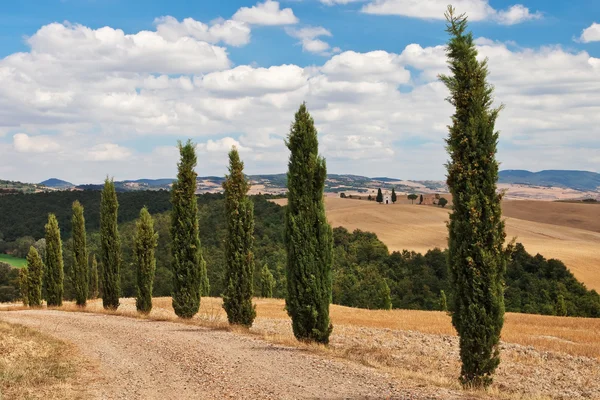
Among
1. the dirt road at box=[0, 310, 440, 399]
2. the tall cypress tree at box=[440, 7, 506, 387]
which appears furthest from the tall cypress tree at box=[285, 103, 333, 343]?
the tall cypress tree at box=[440, 7, 506, 387]

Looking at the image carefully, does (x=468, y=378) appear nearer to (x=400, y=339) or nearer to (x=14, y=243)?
(x=400, y=339)

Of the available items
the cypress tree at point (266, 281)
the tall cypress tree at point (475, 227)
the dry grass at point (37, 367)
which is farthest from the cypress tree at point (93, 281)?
the tall cypress tree at point (475, 227)

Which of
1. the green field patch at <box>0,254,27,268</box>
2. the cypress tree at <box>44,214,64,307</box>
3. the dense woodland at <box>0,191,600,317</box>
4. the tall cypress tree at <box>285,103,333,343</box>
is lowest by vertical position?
the green field patch at <box>0,254,27,268</box>

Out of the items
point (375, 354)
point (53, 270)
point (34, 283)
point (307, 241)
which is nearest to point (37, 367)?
point (307, 241)

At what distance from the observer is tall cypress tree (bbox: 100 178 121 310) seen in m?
32.9

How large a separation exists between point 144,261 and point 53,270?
11.0 meters

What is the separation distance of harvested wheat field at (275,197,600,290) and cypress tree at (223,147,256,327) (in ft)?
180

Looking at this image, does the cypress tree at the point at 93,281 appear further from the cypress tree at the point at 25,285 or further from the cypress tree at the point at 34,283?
the cypress tree at the point at 34,283

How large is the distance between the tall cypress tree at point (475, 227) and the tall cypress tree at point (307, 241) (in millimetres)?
5312

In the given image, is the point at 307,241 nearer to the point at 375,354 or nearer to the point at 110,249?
the point at 375,354

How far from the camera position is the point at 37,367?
14.2 meters

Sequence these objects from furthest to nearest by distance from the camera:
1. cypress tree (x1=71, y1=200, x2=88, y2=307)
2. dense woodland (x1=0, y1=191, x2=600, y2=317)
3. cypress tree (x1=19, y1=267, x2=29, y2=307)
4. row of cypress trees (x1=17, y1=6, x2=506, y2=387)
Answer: dense woodland (x1=0, y1=191, x2=600, y2=317) → cypress tree (x1=19, y1=267, x2=29, y2=307) → cypress tree (x1=71, y1=200, x2=88, y2=307) → row of cypress trees (x1=17, y1=6, x2=506, y2=387)

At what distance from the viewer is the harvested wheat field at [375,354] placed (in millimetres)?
12672

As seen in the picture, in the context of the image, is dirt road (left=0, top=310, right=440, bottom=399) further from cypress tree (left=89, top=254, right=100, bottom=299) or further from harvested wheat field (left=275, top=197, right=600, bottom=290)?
harvested wheat field (left=275, top=197, right=600, bottom=290)
